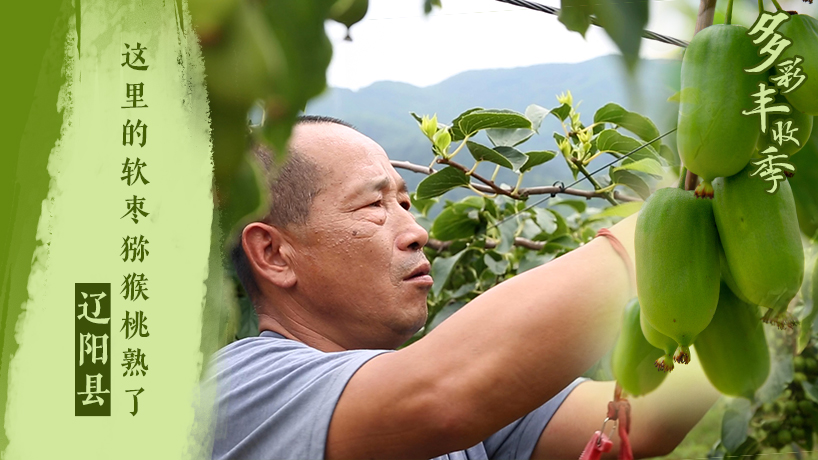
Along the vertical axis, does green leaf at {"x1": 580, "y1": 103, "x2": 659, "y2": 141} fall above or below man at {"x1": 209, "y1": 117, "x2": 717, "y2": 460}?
above

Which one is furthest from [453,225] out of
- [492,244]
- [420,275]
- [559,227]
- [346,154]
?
[346,154]

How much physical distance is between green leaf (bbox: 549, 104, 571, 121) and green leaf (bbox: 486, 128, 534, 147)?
47 mm

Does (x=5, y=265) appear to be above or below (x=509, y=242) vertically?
above

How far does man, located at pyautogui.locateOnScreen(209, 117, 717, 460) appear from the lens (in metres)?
0.60

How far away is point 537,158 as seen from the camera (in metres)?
1.13

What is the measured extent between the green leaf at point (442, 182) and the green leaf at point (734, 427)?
0.50 m

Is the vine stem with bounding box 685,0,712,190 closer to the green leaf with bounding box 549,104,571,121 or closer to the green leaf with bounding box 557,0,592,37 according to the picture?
the green leaf with bounding box 557,0,592,37

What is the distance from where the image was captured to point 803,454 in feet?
2.94

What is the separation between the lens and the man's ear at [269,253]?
0.87 m

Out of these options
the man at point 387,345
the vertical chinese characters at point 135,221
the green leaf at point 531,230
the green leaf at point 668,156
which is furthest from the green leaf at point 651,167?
the green leaf at point 531,230

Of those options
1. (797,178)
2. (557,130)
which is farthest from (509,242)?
(797,178)

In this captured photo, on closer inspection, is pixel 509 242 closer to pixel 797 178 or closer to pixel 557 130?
pixel 557 130

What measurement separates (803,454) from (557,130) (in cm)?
58

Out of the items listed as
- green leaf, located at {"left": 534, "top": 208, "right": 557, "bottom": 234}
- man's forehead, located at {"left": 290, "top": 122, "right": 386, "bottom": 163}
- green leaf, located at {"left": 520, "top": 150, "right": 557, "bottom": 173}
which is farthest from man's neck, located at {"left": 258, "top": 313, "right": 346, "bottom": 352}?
green leaf, located at {"left": 534, "top": 208, "right": 557, "bottom": 234}
